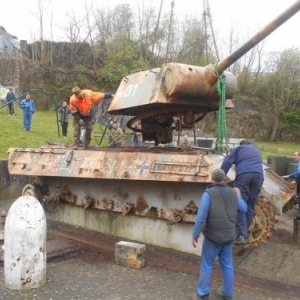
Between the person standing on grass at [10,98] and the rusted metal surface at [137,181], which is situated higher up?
the person standing on grass at [10,98]

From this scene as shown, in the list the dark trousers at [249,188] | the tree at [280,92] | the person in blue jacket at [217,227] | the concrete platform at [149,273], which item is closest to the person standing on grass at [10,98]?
the concrete platform at [149,273]

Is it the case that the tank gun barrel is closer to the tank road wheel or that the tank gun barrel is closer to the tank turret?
the tank turret

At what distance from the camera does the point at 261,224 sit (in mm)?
5883

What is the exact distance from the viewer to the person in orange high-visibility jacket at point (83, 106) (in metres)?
8.24

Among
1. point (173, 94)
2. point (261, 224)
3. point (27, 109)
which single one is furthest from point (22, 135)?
point (261, 224)

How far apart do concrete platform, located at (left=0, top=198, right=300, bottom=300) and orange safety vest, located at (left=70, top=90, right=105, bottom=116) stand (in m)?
2.42

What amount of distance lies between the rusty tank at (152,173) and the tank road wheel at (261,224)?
0.5 inches

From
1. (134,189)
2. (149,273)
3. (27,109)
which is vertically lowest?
(149,273)

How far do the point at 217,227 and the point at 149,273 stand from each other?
146 cm

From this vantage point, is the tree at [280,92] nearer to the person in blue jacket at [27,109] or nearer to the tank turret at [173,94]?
the person in blue jacket at [27,109]

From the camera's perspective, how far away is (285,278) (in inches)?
223

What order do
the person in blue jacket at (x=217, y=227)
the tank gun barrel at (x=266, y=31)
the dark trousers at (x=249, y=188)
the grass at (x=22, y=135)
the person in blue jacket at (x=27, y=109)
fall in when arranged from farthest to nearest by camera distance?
the person in blue jacket at (x=27, y=109), the grass at (x=22, y=135), the dark trousers at (x=249, y=188), the tank gun barrel at (x=266, y=31), the person in blue jacket at (x=217, y=227)

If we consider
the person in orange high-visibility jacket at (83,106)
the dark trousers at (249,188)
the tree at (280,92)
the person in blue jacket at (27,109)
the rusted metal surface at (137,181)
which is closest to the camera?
the dark trousers at (249,188)

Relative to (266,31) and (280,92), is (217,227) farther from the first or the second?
(280,92)
